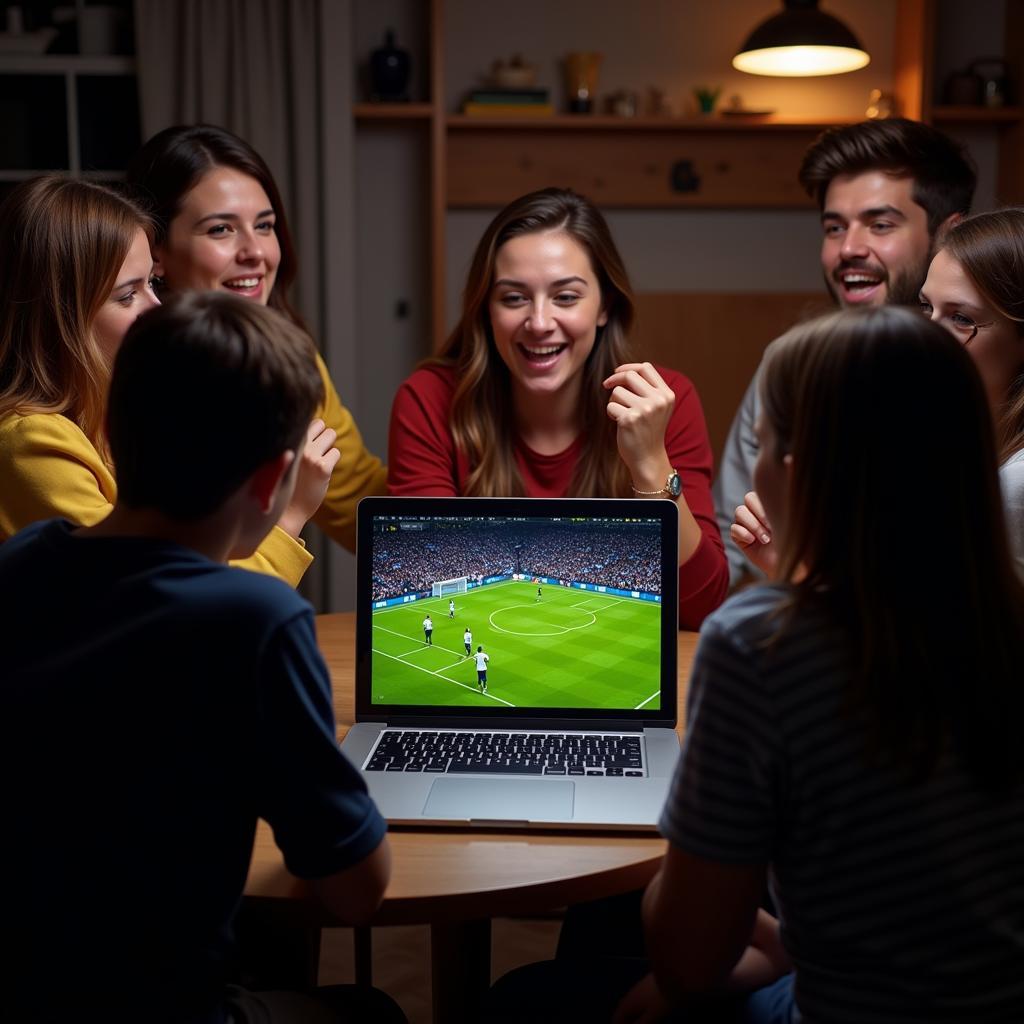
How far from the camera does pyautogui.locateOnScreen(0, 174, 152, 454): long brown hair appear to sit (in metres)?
1.71

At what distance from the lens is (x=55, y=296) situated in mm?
1710

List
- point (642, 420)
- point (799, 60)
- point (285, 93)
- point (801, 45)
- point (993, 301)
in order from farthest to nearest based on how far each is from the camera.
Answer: point (285, 93)
point (799, 60)
point (801, 45)
point (642, 420)
point (993, 301)

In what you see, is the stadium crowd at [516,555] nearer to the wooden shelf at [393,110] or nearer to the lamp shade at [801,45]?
the lamp shade at [801,45]

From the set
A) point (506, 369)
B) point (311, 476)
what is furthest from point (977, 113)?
point (311, 476)

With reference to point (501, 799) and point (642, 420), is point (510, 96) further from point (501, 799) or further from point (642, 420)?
point (501, 799)

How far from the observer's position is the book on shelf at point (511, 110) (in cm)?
411

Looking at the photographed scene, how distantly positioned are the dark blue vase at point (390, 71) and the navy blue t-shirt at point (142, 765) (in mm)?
3411

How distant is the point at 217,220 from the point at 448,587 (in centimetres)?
123

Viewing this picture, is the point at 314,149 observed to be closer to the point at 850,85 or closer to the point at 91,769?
the point at 850,85

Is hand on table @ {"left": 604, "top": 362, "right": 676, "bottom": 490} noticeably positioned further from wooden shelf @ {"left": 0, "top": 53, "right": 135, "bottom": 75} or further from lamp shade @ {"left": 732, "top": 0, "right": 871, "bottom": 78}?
wooden shelf @ {"left": 0, "top": 53, "right": 135, "bottom": 75}

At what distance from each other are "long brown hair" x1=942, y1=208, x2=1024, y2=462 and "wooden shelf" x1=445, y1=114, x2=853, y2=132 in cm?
250

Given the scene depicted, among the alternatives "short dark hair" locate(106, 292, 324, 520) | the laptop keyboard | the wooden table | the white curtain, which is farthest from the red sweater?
the white curtain

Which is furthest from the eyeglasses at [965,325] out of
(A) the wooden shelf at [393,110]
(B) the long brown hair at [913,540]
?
(A) the wooden shelf at [393,110]

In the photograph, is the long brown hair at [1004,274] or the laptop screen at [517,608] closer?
the laptop screen at [517,608]
